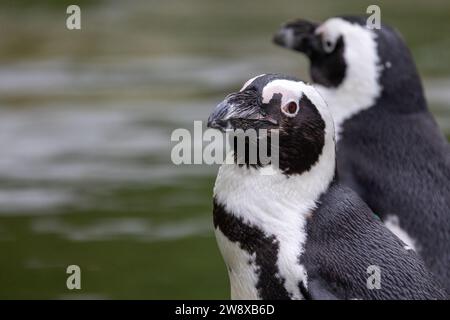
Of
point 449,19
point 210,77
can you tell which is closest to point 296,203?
point 210,77

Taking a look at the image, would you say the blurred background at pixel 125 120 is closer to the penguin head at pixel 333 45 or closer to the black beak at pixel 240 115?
the penguin head at pixel 333 45

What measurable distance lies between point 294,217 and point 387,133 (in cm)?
137

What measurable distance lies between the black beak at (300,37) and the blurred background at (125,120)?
1.12m

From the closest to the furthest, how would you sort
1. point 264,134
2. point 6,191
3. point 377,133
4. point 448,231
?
point 264,134, point 448,231, point 377,133, point 6,191

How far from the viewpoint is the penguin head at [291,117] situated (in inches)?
140

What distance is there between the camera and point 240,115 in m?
3.52

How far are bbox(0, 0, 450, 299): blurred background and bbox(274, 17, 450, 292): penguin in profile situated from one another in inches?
38.2

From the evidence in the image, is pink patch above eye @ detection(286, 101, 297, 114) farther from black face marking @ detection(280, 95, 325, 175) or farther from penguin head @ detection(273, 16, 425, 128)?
penguin head @ detection(273, 16, 425, 128)

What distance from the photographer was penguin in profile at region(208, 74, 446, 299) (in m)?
3.46

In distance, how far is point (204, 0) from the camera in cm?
1419

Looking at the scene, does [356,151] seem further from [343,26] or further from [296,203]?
[296,203]

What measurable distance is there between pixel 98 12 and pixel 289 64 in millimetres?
3276

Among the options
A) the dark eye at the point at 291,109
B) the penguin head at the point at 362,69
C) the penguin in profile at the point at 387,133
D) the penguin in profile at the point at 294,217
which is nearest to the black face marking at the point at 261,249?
the penguin in profile at the point at 294,217

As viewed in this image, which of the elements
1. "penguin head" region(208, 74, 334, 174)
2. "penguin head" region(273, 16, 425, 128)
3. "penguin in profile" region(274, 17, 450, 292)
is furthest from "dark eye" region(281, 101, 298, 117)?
"penguin head" region(273, 16, 425, 128)
